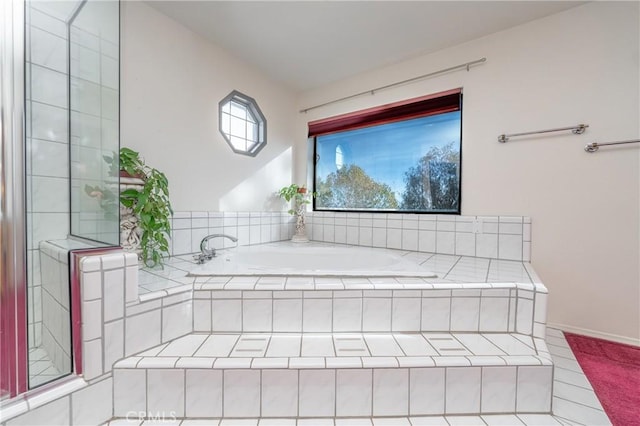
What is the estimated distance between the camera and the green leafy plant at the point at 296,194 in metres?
2.70

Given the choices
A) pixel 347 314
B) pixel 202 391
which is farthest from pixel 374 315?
pixel 202 391

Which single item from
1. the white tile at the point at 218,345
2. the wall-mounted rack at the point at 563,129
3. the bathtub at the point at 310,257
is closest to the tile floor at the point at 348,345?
the white tile at the point at 218,345

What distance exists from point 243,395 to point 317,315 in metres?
0.44

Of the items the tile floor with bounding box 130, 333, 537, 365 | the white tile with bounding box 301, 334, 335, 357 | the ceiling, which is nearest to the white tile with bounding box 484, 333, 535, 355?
the tile floor with bounding box 130, 333, 537, 365

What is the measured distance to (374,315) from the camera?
131 centimetres

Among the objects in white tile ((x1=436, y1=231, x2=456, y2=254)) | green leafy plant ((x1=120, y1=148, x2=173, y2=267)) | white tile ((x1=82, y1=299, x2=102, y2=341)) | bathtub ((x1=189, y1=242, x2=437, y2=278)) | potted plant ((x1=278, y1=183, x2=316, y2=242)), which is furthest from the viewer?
potted plant ((x1=278, y1=183, x2=316, y2=242))

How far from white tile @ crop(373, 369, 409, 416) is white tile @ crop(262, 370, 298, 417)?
1.06ft

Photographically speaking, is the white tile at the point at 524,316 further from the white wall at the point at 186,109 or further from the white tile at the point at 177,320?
the white wall at the point at 186,109

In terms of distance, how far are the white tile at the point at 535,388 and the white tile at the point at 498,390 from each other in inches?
1.4

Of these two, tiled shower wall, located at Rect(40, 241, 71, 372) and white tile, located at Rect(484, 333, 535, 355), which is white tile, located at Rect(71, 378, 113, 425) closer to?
tiled shower wall, located at Rect(40, 241, 71, 372)

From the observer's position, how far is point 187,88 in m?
2.00

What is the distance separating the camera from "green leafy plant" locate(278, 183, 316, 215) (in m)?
2.70

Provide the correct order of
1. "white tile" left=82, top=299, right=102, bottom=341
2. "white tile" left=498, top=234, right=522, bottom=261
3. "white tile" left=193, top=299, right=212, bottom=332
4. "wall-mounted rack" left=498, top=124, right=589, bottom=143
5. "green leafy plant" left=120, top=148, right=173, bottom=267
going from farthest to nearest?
1. "white tile" left=498, top=234, right=522, bottom=261
2. "wall-mounted rack" left=498, top=124, right=589, bottom=143
3. "green leafy plant" left=120, top=148, right=173, bottom=267
4. "white tile" left=193, top=299, right=212, bottom=332
5. "white tile" left=82, top=299, right=102, bottom=341

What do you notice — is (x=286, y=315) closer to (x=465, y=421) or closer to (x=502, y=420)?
(x=465, y=421)
